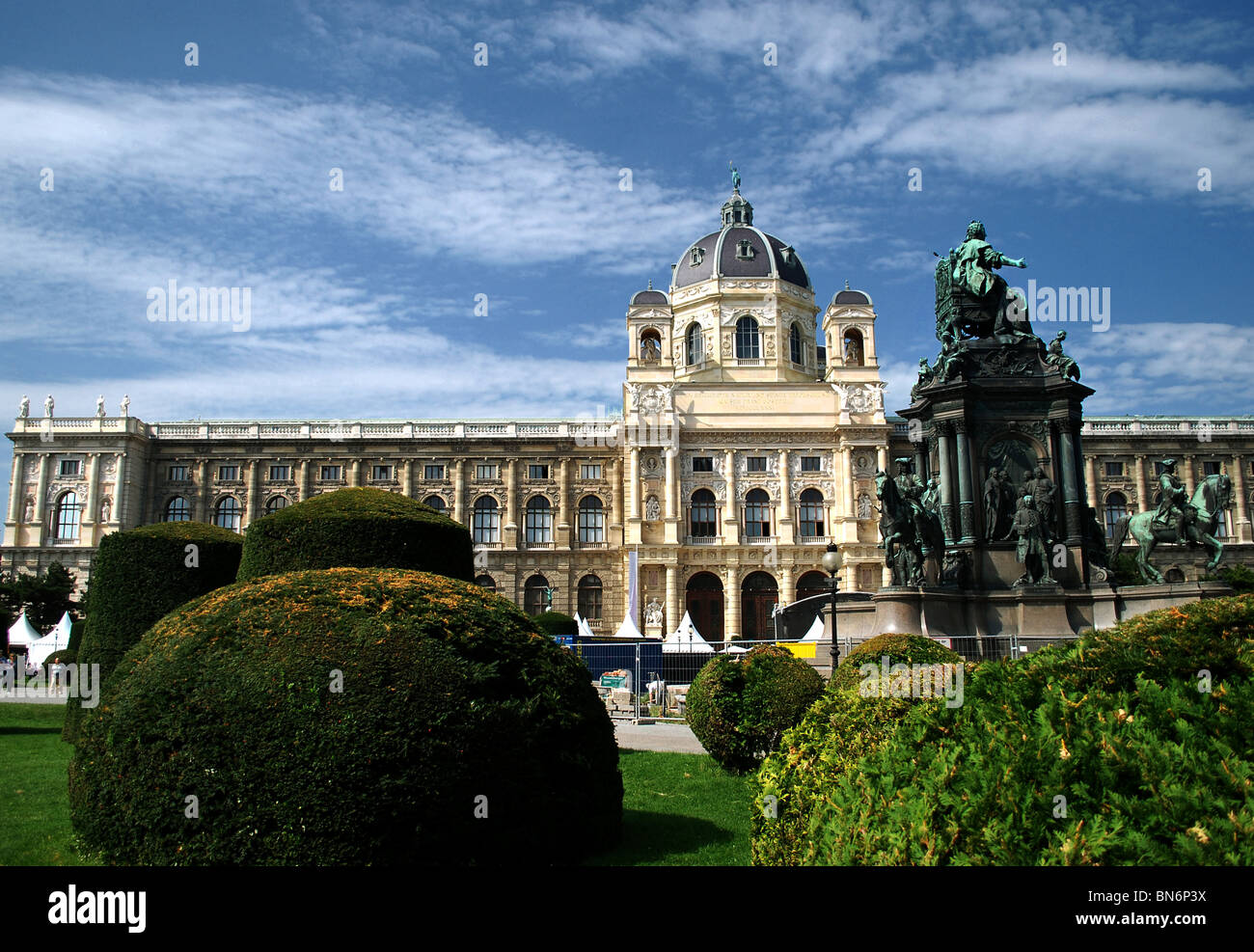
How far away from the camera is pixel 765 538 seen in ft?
187

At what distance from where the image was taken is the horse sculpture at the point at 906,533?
1945 centimetres

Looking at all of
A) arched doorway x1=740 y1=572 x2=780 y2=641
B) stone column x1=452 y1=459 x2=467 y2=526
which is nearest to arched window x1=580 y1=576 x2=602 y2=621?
stone column x1=452 y1=459 x2=467 y2=526

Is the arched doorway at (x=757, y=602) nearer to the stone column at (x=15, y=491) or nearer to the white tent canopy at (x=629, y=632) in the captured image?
the white tent canopy at (x=629, y=632)

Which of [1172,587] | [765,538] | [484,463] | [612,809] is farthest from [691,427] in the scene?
[612,809]

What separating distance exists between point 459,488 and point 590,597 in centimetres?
1078

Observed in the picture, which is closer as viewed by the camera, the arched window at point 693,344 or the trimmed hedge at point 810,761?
the trimmed hedge at point 810,761

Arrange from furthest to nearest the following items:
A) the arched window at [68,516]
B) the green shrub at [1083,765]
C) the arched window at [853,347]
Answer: the arched window at [853,347], the arched window at [68,516], the green shrub at [1083,765]

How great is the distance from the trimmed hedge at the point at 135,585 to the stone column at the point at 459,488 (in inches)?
1714

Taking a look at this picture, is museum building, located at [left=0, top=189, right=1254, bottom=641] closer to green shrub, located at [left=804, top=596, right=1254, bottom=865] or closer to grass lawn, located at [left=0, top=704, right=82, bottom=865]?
grass lawn, located at [left=0, top=704, right=82, bottom=865]

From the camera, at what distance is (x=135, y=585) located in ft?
50.6

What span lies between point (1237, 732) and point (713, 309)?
6073 cm

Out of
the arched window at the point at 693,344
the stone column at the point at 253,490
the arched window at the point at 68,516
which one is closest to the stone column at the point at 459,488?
the stone column at the point at 253,490

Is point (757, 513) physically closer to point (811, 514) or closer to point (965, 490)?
point (811, 514)
